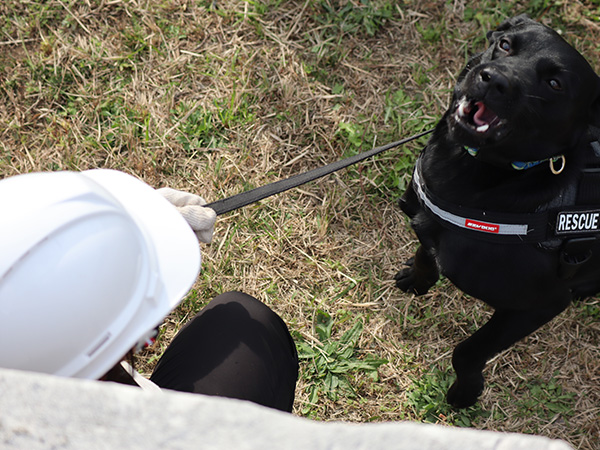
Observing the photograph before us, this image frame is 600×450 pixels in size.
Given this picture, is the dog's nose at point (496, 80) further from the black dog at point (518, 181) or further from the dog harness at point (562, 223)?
the dog harness at point (562, 223)

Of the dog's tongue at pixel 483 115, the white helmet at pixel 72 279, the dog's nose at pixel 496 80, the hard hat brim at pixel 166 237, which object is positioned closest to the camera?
the white helmet at pixel 72 279

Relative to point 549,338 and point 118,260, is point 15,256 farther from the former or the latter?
point 549,338

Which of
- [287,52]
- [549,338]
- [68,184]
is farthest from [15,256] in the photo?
[549,338]

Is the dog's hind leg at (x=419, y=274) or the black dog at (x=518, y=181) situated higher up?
the black dog at (x=518, y=181)

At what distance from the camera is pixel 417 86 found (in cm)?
327

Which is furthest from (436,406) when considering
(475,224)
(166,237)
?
(166,237)

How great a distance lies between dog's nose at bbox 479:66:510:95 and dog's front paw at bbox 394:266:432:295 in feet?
4.13

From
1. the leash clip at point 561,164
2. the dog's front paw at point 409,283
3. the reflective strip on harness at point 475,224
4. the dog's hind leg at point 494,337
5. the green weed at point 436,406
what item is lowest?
the green weed at point 436,406

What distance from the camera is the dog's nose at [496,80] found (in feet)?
5.77

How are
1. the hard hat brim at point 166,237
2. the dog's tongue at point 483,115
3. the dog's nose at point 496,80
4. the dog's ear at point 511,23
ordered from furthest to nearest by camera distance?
the dog's ear at point 511,23 → the dog's tongue at point 483,115 → the dog's nose at point 496,80 → the hard hat brim at point 166,237

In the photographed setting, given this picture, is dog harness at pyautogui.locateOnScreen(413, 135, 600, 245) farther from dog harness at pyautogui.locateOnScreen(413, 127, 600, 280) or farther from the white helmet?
the white helmet

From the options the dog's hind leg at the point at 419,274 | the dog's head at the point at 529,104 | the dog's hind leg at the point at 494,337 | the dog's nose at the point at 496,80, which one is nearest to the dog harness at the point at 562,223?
the dog's head at the point at 529,104

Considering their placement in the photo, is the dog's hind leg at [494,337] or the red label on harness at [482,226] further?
the dog's hind leg at [494,337]

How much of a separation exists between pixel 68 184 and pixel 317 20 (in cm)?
240
